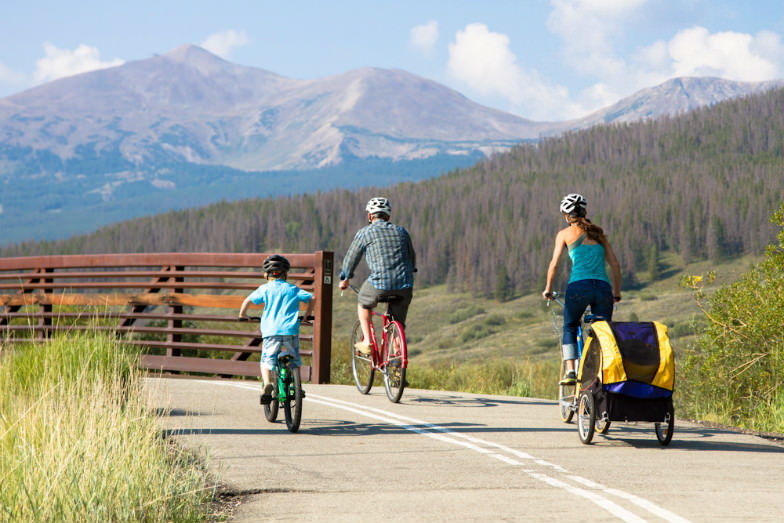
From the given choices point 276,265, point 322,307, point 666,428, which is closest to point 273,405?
point 276,265

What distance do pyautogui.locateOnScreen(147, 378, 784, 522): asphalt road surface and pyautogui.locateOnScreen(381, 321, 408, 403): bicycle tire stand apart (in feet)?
0.88

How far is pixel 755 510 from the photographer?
17.5 ft

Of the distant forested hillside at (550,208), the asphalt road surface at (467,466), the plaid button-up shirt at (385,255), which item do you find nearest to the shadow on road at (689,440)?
the asphalt road surface at (467,466)

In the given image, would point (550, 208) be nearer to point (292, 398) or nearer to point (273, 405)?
point (273, 405)

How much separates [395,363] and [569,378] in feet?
8.55

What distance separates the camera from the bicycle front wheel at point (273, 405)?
8477mm

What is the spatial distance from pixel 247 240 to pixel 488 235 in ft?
183

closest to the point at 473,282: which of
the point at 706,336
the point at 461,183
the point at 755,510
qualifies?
the point at 461,183

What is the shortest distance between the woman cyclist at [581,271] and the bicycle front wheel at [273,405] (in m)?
2.56

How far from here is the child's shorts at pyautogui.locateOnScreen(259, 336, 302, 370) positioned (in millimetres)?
8312

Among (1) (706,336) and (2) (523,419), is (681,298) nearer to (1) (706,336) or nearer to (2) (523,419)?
(1) (706,336)

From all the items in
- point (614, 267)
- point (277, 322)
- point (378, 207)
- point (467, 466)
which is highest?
point (378, 207)

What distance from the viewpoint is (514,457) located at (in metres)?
7.15

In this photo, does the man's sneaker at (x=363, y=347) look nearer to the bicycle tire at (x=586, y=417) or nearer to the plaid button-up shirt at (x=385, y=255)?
the plaid button-up shirt at (x=385, y=255)
